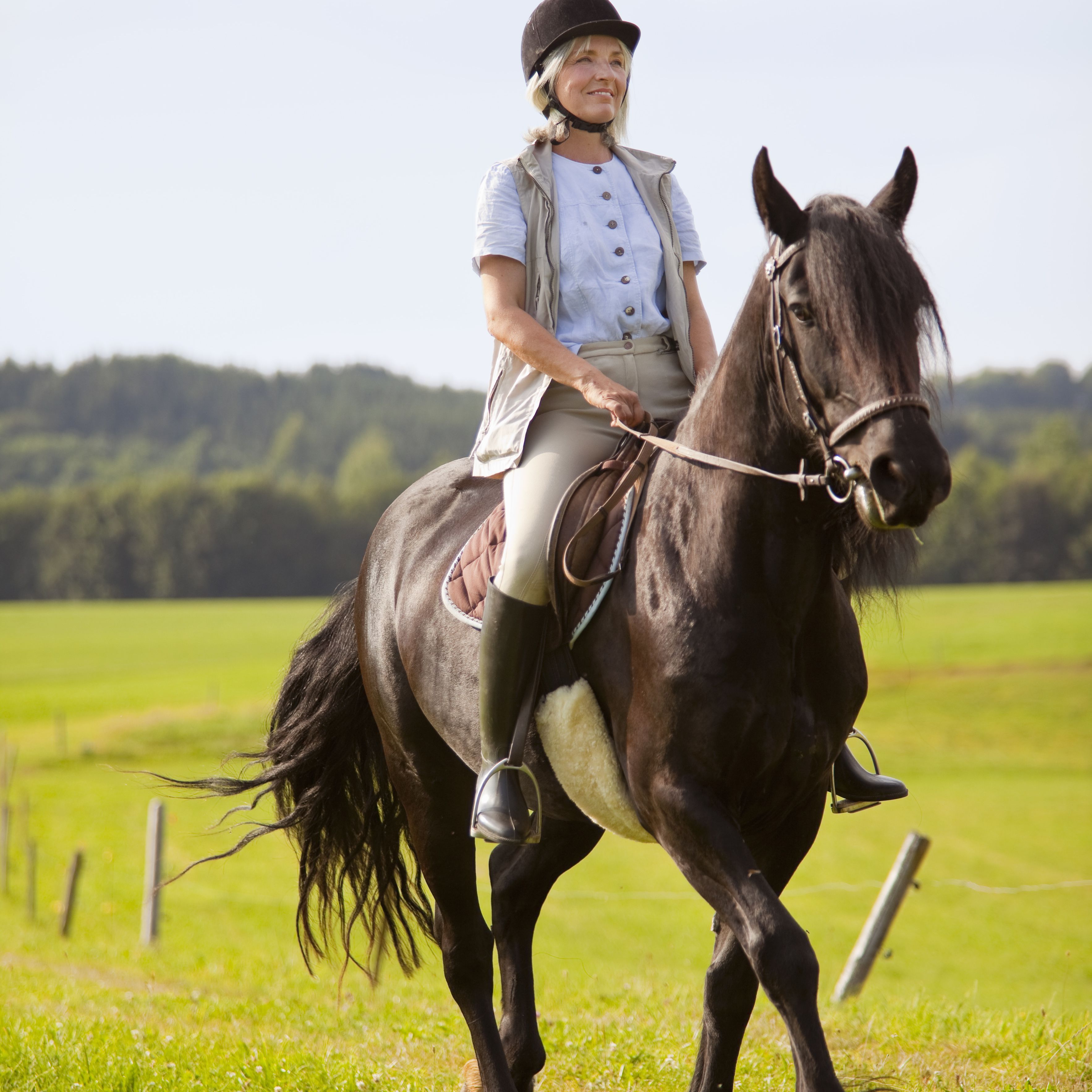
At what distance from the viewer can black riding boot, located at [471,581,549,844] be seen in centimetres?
359

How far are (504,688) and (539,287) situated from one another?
130 cm

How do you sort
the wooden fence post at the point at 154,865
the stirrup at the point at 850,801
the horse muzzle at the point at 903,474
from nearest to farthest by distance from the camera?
the horse muzzle at the point at 903,474 < the stirrup at the point at 850,801 < the wooden fence post at the point at 154,865

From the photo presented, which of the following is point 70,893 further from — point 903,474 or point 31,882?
point 903,474

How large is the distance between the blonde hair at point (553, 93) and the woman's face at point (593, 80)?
0.01m

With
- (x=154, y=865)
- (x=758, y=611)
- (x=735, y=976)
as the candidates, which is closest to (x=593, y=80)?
(x=758, y=611)

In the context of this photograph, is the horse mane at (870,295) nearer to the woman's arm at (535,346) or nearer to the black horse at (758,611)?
the black horse at (758,611)

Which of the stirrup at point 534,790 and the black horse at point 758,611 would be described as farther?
the stirrup at point 534,790

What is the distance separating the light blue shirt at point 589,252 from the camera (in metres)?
3.81

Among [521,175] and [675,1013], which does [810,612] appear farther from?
[675,1013]

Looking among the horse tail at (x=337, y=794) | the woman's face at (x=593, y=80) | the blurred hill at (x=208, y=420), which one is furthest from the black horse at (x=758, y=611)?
the blurred hill at (x=208, y=420)

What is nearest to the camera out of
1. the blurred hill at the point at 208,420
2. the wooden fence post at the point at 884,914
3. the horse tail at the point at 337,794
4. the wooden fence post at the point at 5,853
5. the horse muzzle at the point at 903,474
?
the horse muzzle at the point at 903,474

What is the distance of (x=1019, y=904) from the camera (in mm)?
17547

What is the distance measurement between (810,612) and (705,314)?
1330 mm

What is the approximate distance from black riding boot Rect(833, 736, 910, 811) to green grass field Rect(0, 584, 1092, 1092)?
0.43 meters
